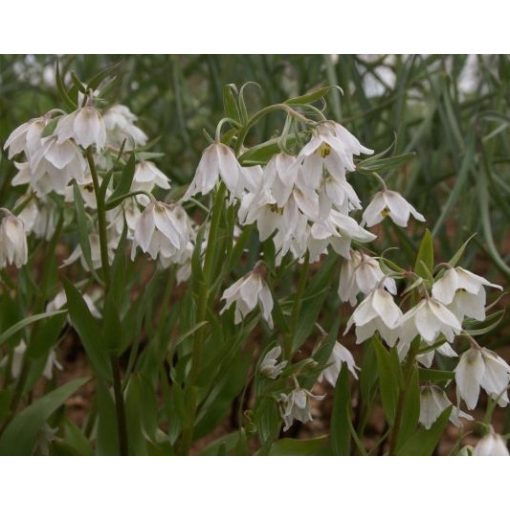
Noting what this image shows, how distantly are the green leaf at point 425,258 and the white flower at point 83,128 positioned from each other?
0.33 m

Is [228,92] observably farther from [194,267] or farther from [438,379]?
[438,379]

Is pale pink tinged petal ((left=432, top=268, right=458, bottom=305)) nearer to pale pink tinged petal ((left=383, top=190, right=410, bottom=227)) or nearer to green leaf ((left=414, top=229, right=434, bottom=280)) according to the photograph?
green leaf ((left=414, top=229, right=434, bottom=280))

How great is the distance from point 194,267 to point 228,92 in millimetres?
187

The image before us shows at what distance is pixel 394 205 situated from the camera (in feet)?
3.31

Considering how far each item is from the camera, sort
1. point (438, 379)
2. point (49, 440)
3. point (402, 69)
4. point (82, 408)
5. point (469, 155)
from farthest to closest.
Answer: point (82, 408), point (402, 69), point (469, 155), point (49, 440), point (438, 379)

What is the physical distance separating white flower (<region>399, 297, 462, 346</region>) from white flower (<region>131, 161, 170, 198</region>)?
1.26 ft

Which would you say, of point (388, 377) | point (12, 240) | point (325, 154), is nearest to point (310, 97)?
point (325, 154)

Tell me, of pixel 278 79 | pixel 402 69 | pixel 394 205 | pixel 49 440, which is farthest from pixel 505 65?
pixel 49 440

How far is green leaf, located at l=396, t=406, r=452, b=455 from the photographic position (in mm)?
931

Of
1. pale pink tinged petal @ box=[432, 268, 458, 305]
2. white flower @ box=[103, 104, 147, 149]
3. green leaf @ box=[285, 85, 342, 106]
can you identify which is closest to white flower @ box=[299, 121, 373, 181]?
green leaf @ box=[285, 85, 342, 106]

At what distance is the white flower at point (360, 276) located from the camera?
3.21 feet

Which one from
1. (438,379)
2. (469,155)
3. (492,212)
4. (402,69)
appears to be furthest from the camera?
(492,212)

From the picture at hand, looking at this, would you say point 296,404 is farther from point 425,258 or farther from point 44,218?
point 44,218

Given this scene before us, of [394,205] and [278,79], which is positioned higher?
[394,205]
